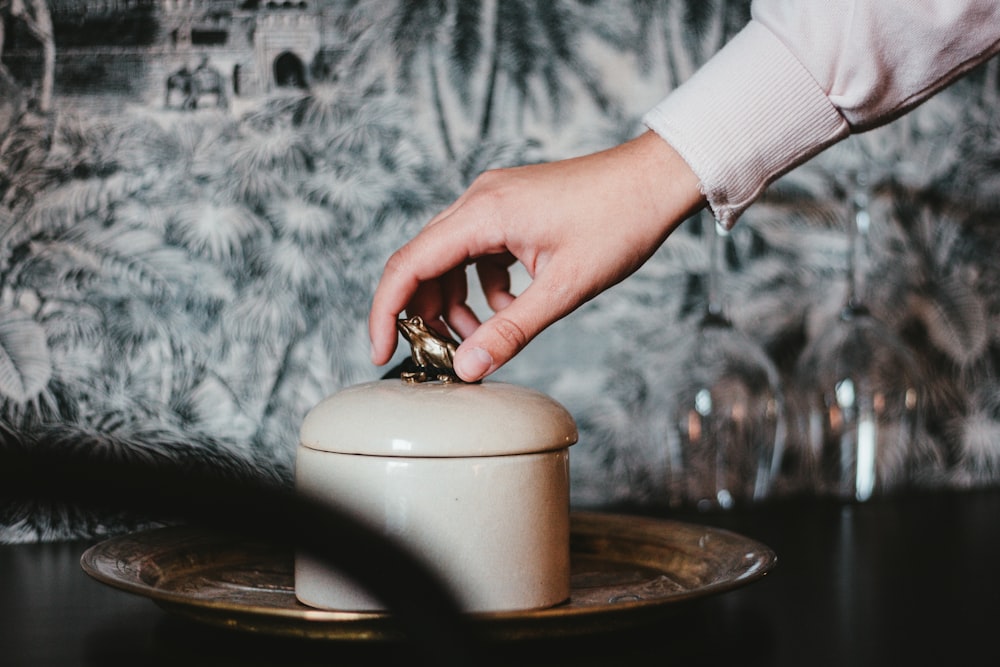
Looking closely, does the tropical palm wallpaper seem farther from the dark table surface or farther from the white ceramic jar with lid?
the white ceramic jar with lid

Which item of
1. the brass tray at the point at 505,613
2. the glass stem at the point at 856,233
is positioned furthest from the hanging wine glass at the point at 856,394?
the brass tray at the point at 505,613

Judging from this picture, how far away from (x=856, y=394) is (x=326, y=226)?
2.01 ft

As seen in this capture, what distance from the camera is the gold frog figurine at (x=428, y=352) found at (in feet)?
2.04

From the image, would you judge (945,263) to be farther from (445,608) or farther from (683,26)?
(445,608)

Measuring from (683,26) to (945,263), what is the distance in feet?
1.46

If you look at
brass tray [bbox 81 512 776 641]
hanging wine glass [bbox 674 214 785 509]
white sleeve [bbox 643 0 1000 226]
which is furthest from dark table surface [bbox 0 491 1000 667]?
white sleeve [bbox 643 0 1000 226]

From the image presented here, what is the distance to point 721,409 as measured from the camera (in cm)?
104

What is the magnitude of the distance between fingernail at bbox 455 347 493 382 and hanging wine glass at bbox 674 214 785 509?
46cm

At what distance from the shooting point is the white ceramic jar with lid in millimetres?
544

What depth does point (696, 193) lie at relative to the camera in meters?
0.67

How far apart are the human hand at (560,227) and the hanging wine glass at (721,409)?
373 mm

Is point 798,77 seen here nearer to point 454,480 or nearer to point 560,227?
point 560,227

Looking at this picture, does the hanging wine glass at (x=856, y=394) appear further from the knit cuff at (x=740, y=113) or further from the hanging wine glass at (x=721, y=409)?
the knit cuff at (x=740, y=113)

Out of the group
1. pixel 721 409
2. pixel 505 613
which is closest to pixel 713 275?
pixel 721 409
